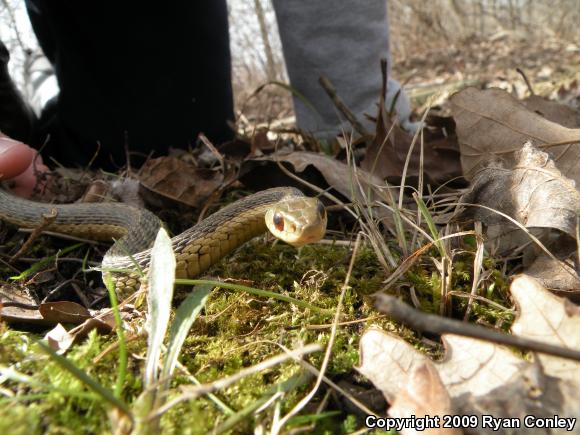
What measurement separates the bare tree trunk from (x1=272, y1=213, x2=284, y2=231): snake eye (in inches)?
412

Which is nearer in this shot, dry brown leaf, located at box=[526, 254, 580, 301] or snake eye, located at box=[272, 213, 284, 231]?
dry brown leaf, located at box=[526, 254, 580, 301]

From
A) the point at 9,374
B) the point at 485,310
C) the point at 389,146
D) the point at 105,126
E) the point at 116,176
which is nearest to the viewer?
the point at 9,374

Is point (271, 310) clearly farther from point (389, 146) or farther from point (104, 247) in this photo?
point (104, 247)

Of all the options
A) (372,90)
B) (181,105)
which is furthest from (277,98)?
(372,90)

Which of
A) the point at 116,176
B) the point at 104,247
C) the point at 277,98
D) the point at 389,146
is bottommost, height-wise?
the point at 277,98

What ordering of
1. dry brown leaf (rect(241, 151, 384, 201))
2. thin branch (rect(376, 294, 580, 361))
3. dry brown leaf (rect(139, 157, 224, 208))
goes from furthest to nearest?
dry brown leaf (rect(139, 157, 224, 208))
dry brown leaf (rect(241, 151, 384, 201))
thin branch (rect(376, 294, 580, 361))

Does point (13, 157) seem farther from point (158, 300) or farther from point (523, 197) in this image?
point (523, 197)

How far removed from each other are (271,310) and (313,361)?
0.34m

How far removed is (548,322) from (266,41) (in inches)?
492

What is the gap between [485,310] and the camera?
146cm

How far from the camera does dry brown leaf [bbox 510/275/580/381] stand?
1.06 m

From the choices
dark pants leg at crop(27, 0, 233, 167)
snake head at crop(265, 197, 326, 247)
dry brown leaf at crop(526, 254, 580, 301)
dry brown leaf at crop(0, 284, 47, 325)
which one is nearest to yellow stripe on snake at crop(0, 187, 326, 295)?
snake head at crop(265, 197, 326, 247)

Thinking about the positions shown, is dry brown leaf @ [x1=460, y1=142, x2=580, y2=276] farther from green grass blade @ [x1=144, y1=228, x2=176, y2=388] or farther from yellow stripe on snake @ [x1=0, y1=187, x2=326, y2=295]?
green grass blade @ [x1=144, y1=228, x2=176, y2=388]

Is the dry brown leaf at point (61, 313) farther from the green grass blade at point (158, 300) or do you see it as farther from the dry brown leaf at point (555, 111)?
the dry brown leaf at point (555, 111)
